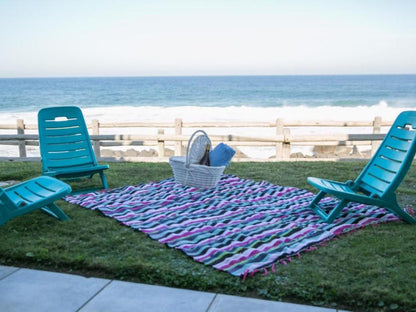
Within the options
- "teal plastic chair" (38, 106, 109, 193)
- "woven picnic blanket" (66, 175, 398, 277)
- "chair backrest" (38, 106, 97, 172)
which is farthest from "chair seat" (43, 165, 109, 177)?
"woven picnic blanket" (66, 175, 398, 277)

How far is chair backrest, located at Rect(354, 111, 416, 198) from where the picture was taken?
354 cm

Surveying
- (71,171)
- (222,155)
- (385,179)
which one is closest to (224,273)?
(385,179)

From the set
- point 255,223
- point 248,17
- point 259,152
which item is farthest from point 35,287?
point 248,17

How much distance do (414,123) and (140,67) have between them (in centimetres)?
3285

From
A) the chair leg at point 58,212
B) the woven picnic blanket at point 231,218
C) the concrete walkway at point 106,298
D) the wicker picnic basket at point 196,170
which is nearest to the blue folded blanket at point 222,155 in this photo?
the wicker picnic basket at point 196,170

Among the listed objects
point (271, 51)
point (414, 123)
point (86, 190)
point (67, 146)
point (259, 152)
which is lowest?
point (259, 152)

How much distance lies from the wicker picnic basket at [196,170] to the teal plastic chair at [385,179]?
4.16 feet

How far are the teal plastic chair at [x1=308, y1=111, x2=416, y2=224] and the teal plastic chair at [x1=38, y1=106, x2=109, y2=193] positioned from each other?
266 cm

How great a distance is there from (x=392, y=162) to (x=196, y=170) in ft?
7.03

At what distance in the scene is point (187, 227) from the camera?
3525 millimetres

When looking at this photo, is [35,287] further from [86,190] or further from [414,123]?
[414,123]

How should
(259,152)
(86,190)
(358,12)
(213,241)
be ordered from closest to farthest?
(213,241) < (86,190) < (259,152) < (358,12)

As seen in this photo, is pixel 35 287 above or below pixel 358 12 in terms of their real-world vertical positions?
below

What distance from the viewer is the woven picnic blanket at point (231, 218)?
295 cm
